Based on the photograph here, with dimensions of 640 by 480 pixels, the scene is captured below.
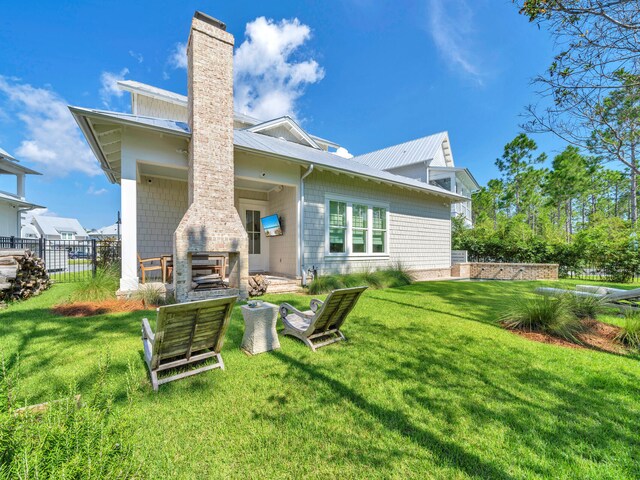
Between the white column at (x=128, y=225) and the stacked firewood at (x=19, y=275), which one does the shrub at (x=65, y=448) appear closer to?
the white column at (x=128, y=225)

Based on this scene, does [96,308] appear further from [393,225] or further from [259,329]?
[393,225]

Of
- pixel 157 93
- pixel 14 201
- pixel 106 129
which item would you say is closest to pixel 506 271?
pixel 106 129

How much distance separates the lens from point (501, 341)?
175 inches

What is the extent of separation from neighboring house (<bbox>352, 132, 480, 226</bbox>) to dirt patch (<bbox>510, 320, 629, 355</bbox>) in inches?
591

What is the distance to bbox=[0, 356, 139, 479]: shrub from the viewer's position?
1184 millimetres

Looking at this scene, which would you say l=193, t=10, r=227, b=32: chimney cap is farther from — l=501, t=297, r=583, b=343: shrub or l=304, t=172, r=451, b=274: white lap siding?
l=501, t=297, r=583, b=343: shrub

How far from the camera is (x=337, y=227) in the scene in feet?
33.4

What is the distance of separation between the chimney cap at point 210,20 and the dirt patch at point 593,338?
10018mm

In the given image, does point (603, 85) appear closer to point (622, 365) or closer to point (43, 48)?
point (622, 365)

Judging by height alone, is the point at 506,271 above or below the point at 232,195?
below

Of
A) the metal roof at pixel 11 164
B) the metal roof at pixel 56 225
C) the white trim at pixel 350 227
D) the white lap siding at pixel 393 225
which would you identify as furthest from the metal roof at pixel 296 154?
the metal roof at pixel 56 225

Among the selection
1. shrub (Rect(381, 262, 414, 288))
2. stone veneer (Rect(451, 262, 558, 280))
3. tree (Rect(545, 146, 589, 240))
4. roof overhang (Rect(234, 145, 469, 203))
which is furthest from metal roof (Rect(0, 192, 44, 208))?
tree (Rect(545, 146, 589, 240))

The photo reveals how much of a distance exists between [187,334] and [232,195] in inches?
186

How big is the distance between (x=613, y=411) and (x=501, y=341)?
72.6 inches
